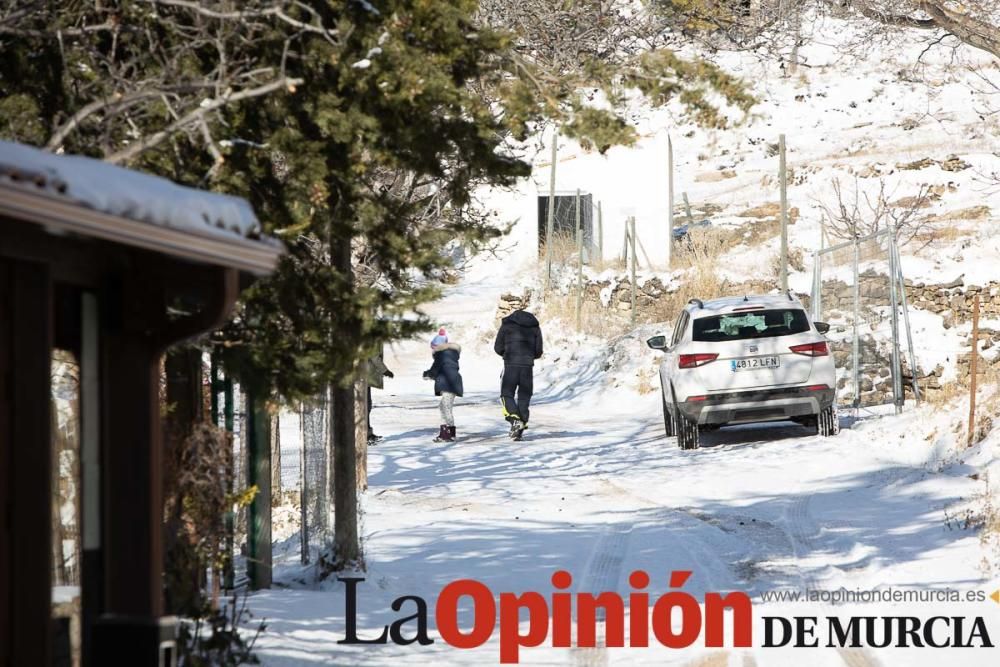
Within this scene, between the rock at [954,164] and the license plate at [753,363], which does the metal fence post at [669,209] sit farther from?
the license plate at [753,363]

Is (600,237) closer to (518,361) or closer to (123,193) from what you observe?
(518,361)

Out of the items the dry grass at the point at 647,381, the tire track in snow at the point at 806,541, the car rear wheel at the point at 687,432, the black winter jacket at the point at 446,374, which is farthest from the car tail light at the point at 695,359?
the dry grass at the point at 647,381

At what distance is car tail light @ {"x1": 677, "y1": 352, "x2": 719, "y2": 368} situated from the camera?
17002 millimetres

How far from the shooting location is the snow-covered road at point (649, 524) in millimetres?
→ 8039

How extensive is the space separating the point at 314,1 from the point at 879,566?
17.2ft

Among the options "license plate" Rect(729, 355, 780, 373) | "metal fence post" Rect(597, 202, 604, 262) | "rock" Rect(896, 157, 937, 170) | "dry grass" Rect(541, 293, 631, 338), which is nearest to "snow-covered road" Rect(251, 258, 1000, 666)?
"license plate" Rect(729, 355, 780, 373)

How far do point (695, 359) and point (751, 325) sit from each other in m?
0.86

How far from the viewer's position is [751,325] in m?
17.2

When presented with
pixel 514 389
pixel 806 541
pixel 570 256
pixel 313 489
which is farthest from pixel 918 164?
pixel 313 489

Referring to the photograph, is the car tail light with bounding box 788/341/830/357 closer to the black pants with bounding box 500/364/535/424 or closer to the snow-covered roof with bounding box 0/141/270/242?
the black pants with bounding box 500/364/535/424

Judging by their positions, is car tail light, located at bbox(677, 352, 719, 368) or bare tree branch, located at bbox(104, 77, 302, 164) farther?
car tail light, located at bbox(677, 352, 719, 368)

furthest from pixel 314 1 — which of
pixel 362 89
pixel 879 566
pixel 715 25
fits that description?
pixel 715 25

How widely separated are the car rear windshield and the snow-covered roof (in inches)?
499

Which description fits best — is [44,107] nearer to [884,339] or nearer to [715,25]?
[715,25]
